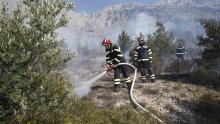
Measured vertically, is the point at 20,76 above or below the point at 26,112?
above

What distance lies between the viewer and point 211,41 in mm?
19453

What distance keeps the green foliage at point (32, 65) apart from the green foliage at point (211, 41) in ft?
35.6

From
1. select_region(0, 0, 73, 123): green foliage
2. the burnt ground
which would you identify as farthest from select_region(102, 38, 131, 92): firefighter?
select_region(0, 0, 73, 123): green foliage

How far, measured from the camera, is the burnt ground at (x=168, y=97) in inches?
562

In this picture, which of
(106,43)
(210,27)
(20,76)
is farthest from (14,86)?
(210,27)

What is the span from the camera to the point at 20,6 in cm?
955

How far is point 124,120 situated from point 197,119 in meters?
3.64

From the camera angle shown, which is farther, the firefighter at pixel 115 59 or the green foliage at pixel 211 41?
the green foliage at pixel 211 41

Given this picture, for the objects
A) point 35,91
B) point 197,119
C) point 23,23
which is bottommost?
point 197,119

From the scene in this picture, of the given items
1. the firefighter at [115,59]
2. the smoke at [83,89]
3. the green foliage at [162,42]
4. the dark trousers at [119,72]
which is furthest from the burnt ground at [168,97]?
the green foliage at [162,42]

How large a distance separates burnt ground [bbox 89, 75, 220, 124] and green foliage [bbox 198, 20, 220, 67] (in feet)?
7.27

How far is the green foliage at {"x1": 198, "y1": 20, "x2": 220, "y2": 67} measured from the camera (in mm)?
19000

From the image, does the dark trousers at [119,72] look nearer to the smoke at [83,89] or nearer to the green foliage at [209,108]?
the smoke at [83,89]

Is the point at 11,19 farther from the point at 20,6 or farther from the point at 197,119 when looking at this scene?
the point at 197,119
